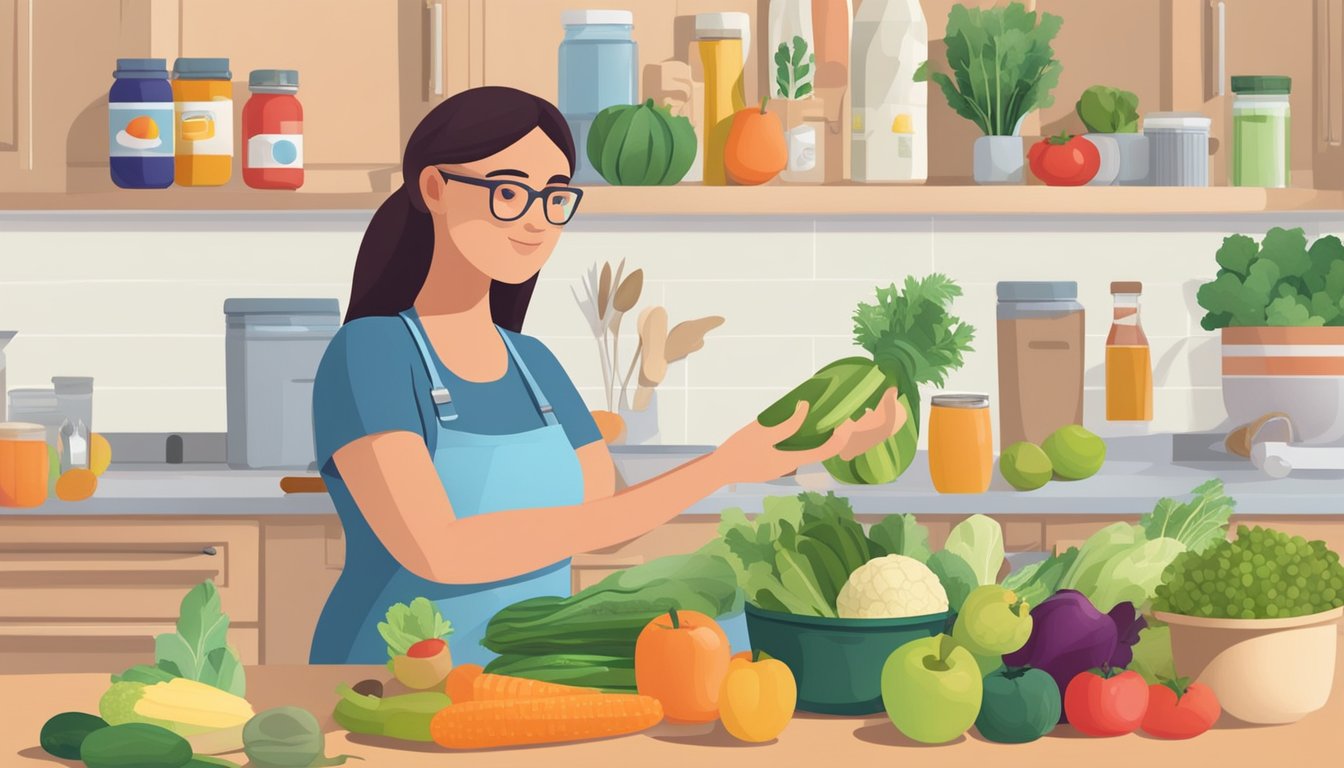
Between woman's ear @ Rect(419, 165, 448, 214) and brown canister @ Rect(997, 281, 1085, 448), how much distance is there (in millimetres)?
1800

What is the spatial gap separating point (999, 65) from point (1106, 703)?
2.10 meters

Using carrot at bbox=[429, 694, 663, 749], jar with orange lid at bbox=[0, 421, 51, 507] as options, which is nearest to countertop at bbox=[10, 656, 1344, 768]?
carrot at bbox=[429, 694, 663, 749]

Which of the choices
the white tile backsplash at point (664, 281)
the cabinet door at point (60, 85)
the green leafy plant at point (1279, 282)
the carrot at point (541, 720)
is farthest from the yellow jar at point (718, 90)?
the carrot at point (541, 720)

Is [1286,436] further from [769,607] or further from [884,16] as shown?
[769,607]

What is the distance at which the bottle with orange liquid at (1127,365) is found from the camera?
386 centimetres

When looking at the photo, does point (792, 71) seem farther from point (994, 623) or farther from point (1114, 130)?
point (994, 623)

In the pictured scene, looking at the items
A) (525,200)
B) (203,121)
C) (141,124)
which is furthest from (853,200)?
(525,200)

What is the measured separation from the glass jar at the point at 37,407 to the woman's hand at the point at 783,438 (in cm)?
194

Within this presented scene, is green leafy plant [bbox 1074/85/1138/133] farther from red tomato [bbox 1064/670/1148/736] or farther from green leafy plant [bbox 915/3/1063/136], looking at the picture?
red tomato [bbox 1064/670/1148/736]

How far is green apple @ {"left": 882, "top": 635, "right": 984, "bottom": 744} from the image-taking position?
1.60 m

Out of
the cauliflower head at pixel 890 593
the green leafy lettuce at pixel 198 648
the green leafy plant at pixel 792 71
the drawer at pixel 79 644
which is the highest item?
the green leafy plant at pixel 792 71

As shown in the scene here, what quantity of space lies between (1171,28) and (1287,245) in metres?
0.51

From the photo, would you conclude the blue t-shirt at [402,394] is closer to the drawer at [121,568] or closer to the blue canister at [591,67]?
the drawer at [121,568]

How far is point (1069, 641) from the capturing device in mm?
1680
